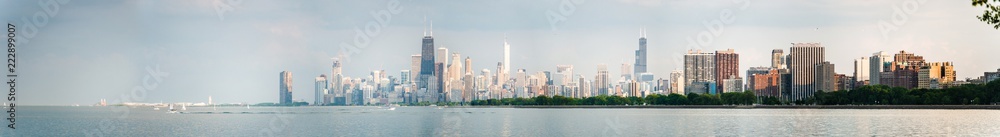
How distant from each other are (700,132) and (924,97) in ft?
416

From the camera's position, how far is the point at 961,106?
577ft

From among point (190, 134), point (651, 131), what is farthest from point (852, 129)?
point (190, 134)

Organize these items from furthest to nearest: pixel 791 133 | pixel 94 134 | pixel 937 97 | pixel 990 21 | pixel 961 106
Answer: pixel 937 97 < pixel 961 106 < pixel 94 134 < pixel 791 133 < pixel 990 21

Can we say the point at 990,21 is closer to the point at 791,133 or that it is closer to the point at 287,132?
the point at 791,133

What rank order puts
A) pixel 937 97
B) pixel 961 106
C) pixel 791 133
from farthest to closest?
pixel 937 97 < pixel 961 106 < pixel 791 133

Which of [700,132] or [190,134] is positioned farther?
[190,134]

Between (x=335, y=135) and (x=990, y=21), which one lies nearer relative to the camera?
(x=990, y=21)

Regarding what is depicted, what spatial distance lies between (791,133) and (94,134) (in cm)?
4768

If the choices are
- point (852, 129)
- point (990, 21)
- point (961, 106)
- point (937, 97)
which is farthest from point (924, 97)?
point (990, 21)

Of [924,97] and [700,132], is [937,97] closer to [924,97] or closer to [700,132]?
[924,97]

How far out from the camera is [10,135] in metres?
86.4

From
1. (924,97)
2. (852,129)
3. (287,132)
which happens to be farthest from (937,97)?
(287,132)

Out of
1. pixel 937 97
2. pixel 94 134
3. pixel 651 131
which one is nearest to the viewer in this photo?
pixel 651 131

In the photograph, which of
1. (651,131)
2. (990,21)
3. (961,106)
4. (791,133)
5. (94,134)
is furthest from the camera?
(961,106)
